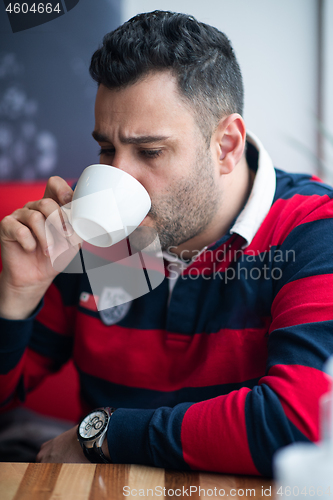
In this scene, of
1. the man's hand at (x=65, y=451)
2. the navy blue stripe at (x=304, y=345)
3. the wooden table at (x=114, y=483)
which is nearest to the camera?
the wooden table at (x=114, y=483)

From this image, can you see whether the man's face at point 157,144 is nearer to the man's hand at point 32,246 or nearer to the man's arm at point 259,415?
the man's hand at point 32,246

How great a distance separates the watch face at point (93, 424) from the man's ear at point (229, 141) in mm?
634

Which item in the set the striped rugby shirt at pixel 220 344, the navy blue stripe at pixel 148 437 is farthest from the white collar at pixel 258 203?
the navy blue stripe at pixel 148 437

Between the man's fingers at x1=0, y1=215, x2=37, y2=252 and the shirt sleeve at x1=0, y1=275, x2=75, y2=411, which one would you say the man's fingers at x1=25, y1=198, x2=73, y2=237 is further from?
the shirt sleeve at x1=0, y1=275, x2=75, y2=411

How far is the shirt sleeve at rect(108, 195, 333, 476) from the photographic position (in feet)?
1.83

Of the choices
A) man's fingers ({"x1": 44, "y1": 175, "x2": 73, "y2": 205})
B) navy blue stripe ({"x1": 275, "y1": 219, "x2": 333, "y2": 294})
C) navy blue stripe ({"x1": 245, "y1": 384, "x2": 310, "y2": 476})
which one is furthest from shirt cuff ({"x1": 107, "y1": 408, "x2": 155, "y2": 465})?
man's fingers ({"x1": 44, "y1": 175, "x2": 73, "y2": 205})

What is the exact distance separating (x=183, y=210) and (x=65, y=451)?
22.5 inches

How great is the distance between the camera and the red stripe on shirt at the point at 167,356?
86 cm

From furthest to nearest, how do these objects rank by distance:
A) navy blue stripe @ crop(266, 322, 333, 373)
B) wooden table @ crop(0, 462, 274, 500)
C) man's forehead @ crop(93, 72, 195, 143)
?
man's forehead @ crop(93, 72, 195, 143)
navy blue stripe @ crop(266, 322, 333, 373)
wooden table @ crop(0, 462, 274, 500)

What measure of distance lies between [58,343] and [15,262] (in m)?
0.33

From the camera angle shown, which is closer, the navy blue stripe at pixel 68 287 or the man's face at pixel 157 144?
the man's face at pixel 157 144

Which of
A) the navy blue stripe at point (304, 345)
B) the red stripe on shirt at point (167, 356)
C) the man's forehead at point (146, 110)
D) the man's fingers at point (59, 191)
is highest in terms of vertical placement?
the man's forehead at point (146, 110)

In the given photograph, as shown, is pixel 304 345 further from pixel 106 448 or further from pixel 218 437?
pixel 106 448

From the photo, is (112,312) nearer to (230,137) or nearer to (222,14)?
(230,137)
